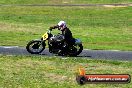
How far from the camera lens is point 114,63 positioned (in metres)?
19.5

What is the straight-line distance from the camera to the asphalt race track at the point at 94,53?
72.1ft

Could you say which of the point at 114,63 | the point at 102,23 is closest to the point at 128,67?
the point at 114,63

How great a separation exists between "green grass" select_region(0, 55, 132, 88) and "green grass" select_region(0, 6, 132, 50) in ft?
22.9

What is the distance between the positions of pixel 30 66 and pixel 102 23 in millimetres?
26514

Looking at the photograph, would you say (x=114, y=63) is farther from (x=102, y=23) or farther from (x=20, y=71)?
(x=102, y=23)

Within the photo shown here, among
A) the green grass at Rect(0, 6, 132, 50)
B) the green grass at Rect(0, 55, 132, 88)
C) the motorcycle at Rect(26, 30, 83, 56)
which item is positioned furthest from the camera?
the green grass at Rect(0, 6, 132, 50)

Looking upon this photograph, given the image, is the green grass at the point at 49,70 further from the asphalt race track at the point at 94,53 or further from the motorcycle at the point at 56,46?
the motorcycle at the point at 56,46

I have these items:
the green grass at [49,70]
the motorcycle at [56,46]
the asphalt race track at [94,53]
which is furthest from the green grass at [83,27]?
the green grass at [49,70]

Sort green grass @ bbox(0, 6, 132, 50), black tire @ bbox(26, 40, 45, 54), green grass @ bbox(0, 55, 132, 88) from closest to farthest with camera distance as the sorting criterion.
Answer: green grass @ bbox(0, 55, 132, 88) → black tire @ bbox(26, 40, 45, 54) → green grass @ bbox(0, 6, 132, 50)

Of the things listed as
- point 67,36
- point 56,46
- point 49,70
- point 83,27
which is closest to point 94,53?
point 67,36

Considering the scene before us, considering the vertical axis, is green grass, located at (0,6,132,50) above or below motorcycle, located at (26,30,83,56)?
below

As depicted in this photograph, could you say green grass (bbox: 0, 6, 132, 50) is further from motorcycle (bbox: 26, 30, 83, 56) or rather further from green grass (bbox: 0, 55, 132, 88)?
green grass (bbox: 0, 55, 132, 88)

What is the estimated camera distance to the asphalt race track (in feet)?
72.1

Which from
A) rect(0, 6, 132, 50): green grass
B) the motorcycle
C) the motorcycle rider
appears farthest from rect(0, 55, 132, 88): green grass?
rect(0, 6, 132, 50): green grass
